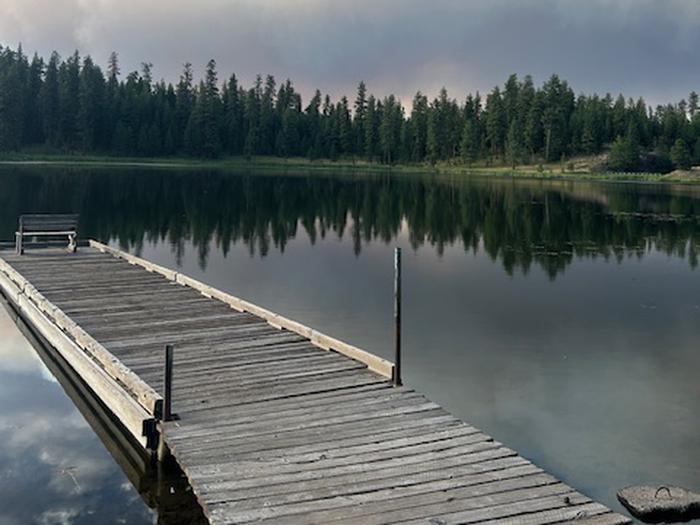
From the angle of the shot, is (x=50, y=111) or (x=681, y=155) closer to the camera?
(x=681, y=155)

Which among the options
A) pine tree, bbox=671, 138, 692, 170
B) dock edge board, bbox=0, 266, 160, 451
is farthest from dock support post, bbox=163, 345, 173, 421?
pine tree, bbox=671, 138, 692, 170

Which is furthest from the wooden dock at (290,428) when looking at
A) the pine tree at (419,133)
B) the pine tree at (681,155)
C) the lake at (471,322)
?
the pine tree at (419,133)

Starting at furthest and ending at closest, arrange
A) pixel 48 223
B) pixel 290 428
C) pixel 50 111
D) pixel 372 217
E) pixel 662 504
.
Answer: pixel 50 111, pixel 372 217, pixel 48 223, pixel 290 428, pixel 662 504

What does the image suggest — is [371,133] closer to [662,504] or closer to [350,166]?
[350,166]

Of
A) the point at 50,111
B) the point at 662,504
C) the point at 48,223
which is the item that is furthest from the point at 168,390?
the point at 50,111

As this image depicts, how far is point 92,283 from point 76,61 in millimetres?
130971

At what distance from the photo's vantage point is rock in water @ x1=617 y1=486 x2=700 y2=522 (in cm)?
861

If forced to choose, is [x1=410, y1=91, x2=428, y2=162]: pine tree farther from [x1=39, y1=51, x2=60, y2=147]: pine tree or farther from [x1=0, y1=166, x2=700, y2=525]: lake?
[x1=0, y1=166, x2=700, y2=525]: lake

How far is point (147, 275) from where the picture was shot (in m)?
20.4

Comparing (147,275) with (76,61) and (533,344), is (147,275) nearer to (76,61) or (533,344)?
(533,344)

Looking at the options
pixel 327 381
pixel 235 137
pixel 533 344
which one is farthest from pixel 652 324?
pixel 235 137

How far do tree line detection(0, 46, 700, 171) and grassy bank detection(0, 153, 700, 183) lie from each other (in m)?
1.93

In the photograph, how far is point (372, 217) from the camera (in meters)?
47.7

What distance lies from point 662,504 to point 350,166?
138 metres
